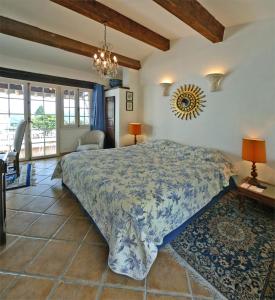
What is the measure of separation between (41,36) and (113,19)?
4.32 feet

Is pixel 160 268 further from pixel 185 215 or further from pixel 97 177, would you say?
pixel 97 177

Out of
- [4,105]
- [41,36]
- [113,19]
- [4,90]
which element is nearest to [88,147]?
[4,105]

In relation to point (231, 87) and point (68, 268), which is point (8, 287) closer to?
point (68, 268)

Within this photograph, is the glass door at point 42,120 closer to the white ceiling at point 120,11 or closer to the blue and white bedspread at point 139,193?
the white ceiling at point 120,11

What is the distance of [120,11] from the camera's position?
2.92 metres

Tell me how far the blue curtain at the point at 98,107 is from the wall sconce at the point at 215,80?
2.93 meters

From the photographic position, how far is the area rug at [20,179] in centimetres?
320

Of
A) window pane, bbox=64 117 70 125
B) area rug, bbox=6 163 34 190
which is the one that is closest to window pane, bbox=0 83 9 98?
window pane, bbox=64 117 70 125

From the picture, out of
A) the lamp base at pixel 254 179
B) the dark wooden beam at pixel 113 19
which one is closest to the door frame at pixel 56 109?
the dark wooden beam at pixel 113 19

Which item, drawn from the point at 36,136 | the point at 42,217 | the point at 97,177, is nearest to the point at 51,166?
the point at 36,136

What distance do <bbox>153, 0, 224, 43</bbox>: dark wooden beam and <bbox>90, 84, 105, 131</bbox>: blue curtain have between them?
306cm

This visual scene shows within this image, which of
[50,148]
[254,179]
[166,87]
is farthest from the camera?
[50,148]

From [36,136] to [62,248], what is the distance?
3.86 m

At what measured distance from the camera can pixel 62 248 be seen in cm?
178
